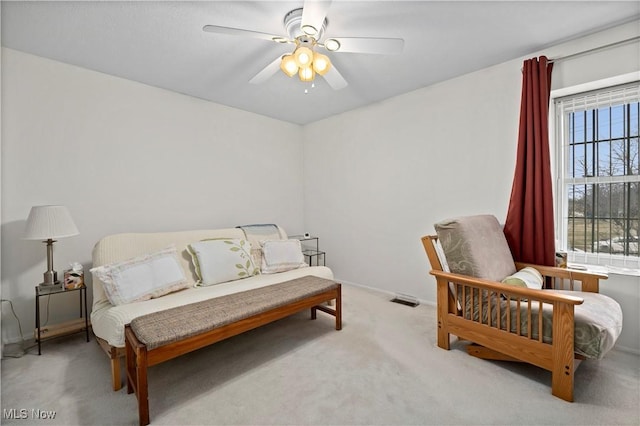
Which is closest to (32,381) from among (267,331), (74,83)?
(267,331)

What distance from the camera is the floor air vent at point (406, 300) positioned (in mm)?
3106

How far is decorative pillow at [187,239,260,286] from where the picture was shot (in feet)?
8.22

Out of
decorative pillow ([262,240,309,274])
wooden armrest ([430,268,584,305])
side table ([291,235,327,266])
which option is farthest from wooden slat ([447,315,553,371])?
side table ([291,235,327,266])

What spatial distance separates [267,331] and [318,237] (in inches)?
77.3

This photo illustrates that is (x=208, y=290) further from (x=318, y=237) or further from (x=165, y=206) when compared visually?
(x=318, y=237)

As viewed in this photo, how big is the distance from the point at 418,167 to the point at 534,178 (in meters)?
1.09

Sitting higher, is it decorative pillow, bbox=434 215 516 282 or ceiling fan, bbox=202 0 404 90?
ceiling fan, bbox=202 0 404 90

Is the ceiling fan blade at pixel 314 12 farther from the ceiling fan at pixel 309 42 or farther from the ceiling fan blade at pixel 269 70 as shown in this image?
the ceiling fan blade at pixel 269 70

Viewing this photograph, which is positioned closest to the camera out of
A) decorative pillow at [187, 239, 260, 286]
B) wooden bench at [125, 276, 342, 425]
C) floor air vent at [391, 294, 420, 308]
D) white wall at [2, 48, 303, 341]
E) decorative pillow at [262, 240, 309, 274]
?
wooden bench at [125, 276, 342, 425]

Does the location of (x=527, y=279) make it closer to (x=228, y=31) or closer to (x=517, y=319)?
(x=517, y=319)

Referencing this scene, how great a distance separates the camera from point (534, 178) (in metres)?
2.32

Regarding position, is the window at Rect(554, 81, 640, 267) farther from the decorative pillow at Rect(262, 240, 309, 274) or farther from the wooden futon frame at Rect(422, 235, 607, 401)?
the decorative pillow at Rect(262, 240, 309, 274)

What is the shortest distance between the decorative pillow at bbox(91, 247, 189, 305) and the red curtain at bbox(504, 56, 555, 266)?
2811mm

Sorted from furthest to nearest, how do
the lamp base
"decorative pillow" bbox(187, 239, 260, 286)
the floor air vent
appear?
the floor air vent < "decorative pillow" bbox(187, 239, 260, 286) < the lamp base
